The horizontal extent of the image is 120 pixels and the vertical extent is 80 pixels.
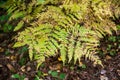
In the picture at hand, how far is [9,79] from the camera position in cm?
285

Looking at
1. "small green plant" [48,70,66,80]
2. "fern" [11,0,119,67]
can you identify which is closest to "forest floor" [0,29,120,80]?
"small green plant" [48,70,66,80]

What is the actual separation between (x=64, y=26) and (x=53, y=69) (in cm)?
69

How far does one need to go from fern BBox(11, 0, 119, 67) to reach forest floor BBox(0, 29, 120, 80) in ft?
1.32

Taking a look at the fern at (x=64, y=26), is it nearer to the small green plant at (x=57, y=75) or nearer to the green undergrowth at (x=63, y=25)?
the green undergrowth at (x=63, y=25)

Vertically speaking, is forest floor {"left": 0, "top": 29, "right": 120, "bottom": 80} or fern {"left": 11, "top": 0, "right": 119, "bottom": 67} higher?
fern {"left": 11, "top": 0, "right": 119, "bottom": 67}

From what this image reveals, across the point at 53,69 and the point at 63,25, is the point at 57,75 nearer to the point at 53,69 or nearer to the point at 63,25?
the point at 53,69

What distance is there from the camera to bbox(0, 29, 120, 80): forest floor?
9.46ft

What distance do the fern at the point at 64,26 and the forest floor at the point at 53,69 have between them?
1.32 feet

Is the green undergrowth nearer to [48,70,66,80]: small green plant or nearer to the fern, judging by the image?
the fern

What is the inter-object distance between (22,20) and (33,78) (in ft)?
2.28

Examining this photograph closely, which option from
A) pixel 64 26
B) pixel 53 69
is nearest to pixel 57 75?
pixel 53 69

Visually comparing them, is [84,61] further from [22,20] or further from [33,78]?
[22,20]

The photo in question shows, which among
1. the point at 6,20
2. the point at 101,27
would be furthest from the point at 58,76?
the point at 6,20

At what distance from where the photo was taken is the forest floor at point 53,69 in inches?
114
